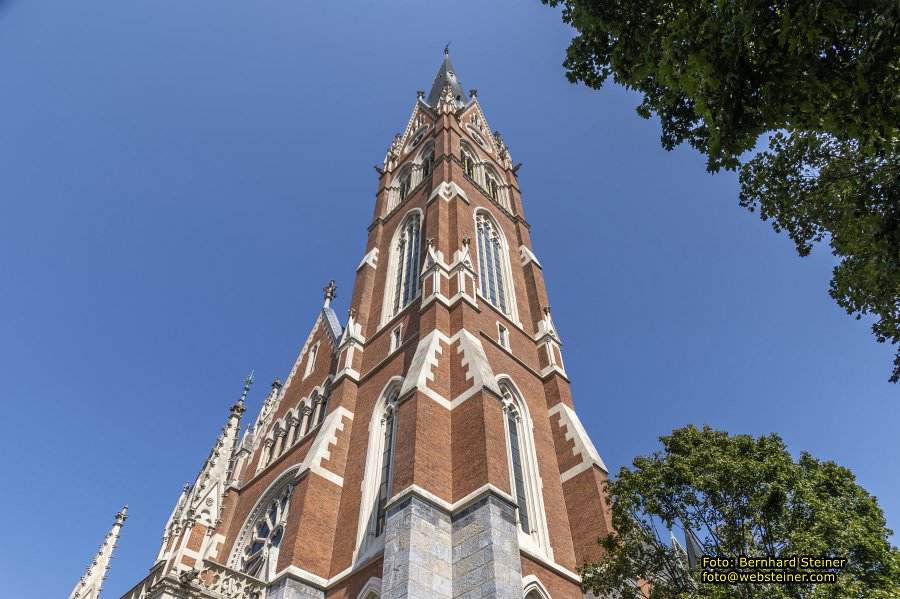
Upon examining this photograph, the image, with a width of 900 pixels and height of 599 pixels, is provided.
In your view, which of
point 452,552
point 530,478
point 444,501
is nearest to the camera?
point 452,552

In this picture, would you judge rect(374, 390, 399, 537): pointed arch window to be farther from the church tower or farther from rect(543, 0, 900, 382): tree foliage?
rect(543, 0, 900, 382): tree foliage

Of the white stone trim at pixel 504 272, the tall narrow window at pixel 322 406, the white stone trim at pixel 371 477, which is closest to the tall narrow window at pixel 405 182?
the white stone trim at pixel 504 272

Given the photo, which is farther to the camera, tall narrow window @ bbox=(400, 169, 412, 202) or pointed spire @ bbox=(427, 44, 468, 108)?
pointed spire @ bbox=(427, 44, 468, 108)

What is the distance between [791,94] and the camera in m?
6.05

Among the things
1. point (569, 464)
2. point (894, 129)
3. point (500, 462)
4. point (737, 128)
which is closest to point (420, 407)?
point (500, 462)

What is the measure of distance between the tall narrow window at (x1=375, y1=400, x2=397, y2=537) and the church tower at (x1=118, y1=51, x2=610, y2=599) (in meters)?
0.06

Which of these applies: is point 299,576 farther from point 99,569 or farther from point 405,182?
point 405,182

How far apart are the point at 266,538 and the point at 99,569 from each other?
29.0 feet

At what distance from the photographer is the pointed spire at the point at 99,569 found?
2078cm

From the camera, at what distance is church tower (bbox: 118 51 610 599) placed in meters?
11.8

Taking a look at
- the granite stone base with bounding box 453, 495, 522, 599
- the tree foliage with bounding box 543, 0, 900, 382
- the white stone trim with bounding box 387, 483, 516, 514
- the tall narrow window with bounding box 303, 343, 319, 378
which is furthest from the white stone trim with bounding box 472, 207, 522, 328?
the tree foliage with bounding box 543, 0, 900, 382

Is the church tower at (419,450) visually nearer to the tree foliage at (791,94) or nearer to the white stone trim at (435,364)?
the white stone trim at (435,364)

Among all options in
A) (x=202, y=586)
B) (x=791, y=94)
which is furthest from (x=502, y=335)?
(x=791, y=94)

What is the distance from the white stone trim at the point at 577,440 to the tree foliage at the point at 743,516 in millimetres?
4197
